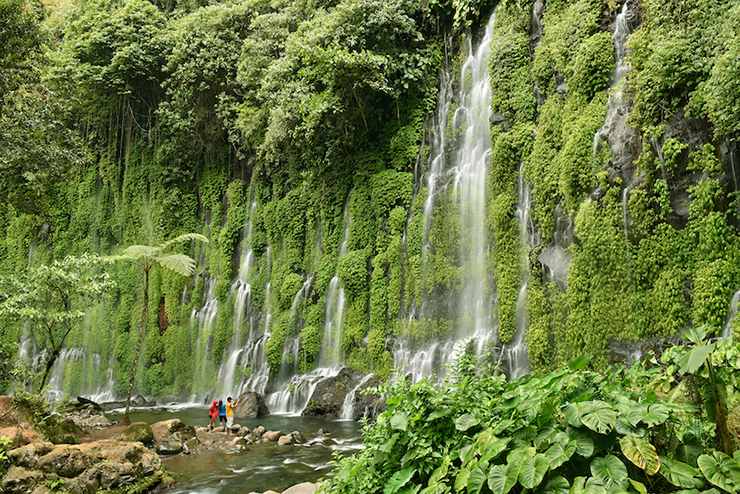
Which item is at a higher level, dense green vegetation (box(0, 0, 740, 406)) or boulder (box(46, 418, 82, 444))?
dense green vegetation (box(0, 0, 740, 406))

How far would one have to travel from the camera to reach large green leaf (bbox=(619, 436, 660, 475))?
2.88 m

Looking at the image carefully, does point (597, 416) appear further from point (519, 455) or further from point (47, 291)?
point (47, 291)

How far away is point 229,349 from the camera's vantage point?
69.1ft

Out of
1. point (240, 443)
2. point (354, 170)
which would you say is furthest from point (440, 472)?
point (354, 170)

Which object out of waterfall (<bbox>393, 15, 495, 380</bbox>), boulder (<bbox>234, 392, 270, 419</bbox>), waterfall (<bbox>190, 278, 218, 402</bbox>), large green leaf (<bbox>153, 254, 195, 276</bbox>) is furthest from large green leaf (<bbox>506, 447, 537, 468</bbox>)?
waterfall (<bbox>190, 278, 218, 402</bbox>)

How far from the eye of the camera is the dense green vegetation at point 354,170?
906 centimetres

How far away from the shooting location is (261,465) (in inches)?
389

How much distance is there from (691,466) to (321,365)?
14.9 meters

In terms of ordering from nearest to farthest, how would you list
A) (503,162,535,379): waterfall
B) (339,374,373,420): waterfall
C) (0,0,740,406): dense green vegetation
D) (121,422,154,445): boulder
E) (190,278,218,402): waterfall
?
1. (0,0,740,406): dense green vegetation
2. (121,422,154,445): boulder
3. (503,162,535,379): waterfall
4. (339,374,373,420): waterfall
5. (190,278,218,402): waterfall

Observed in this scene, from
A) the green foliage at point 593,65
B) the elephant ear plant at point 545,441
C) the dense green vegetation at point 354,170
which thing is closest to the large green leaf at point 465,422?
the elephant ear plant at point 545,441

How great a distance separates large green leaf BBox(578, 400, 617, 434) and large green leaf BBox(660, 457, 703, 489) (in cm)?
35

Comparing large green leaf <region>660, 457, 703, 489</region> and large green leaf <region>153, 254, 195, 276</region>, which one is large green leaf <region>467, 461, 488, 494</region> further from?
large green leaf <region>153, 254, 195, 276</region>

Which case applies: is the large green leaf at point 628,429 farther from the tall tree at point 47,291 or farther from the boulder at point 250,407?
the boulder at point 250,407

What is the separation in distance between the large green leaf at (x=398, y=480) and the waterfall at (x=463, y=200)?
8.83 metres
